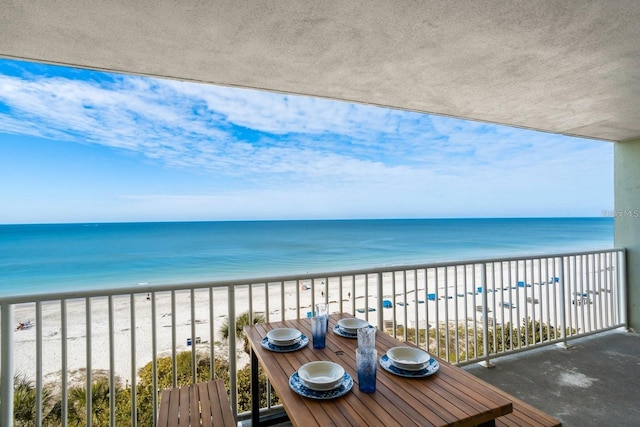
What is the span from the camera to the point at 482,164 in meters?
25.6

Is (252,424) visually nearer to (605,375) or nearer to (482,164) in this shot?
(605,375)

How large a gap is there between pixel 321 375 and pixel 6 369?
5.95 ft

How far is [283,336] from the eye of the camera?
1694 millimetres

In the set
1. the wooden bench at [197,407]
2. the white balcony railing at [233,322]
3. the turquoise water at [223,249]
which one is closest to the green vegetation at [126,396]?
the white balcony railing at [233,322]

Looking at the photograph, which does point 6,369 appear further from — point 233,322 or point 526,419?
point 526,419

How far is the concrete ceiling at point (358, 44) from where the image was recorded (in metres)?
1.50

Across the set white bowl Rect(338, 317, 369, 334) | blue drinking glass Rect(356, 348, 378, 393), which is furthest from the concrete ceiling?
white bowl Rect(338, 317, 369, 334)

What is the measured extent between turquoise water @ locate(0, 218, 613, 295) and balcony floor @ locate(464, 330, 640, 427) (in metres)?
8.82

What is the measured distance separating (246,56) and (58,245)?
2525 centimetres

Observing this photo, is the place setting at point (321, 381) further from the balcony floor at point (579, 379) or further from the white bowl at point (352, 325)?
the balcony floor at point (579, 379)

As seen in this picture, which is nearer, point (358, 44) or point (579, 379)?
point (358, 44)

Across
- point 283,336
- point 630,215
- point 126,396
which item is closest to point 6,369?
point 283,336

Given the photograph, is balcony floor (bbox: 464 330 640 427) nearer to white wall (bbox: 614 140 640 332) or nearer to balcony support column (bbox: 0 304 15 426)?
white wall (bbox: 614 140 640 332)

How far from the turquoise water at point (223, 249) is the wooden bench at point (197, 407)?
1060cm
